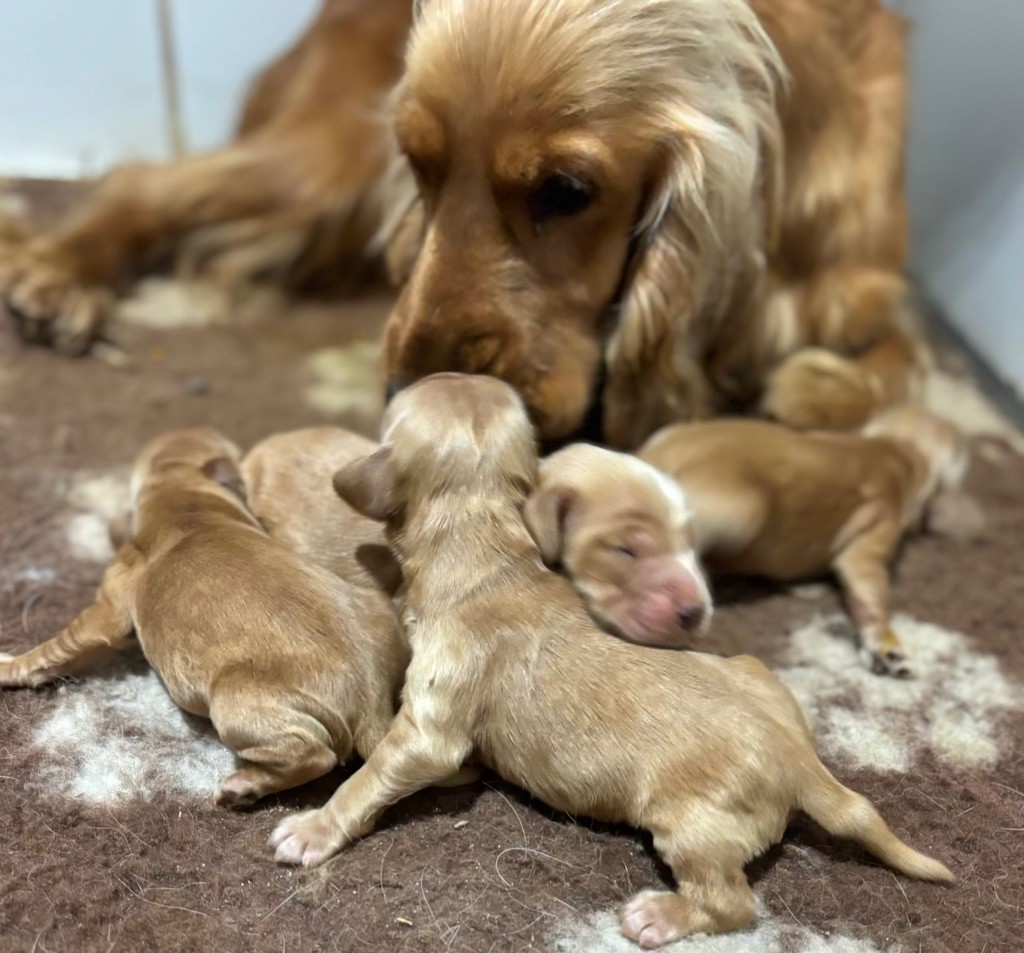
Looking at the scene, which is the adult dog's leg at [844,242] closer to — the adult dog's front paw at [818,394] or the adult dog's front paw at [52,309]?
the adult dog's front paw at [818,394]

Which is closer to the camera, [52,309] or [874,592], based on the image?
[874,592]

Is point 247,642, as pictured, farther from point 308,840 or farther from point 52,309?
point 52,309

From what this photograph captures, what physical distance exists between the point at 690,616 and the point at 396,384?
19.2 inches

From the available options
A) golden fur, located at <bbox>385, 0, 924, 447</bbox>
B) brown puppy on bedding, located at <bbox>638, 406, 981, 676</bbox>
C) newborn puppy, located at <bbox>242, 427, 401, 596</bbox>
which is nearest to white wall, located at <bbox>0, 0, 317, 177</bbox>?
golden fur, located at <bbox>385, 0, 924, 447</bbox>

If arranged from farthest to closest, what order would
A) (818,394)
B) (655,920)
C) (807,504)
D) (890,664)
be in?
(818,394) → (807,504) → (890,664) → (655,920)

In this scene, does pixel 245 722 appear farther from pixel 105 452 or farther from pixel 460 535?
pixel 105 452

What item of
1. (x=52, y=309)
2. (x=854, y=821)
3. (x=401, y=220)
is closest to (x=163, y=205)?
(x=52, y=309)

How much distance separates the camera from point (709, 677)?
3.06 ft

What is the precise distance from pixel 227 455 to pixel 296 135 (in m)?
0.99

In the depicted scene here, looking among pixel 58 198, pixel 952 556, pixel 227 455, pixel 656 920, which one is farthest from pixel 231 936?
pixel 58 198

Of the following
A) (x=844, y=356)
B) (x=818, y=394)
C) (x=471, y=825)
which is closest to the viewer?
(x=471, y=825)

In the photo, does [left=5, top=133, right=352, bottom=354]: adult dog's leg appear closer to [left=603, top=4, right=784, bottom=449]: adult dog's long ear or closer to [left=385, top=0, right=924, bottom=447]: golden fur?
[left=385, top=0, right=924, bottom=447]: golden fur

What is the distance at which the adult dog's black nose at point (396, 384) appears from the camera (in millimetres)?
1263

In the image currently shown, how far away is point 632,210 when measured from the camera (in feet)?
4.19
